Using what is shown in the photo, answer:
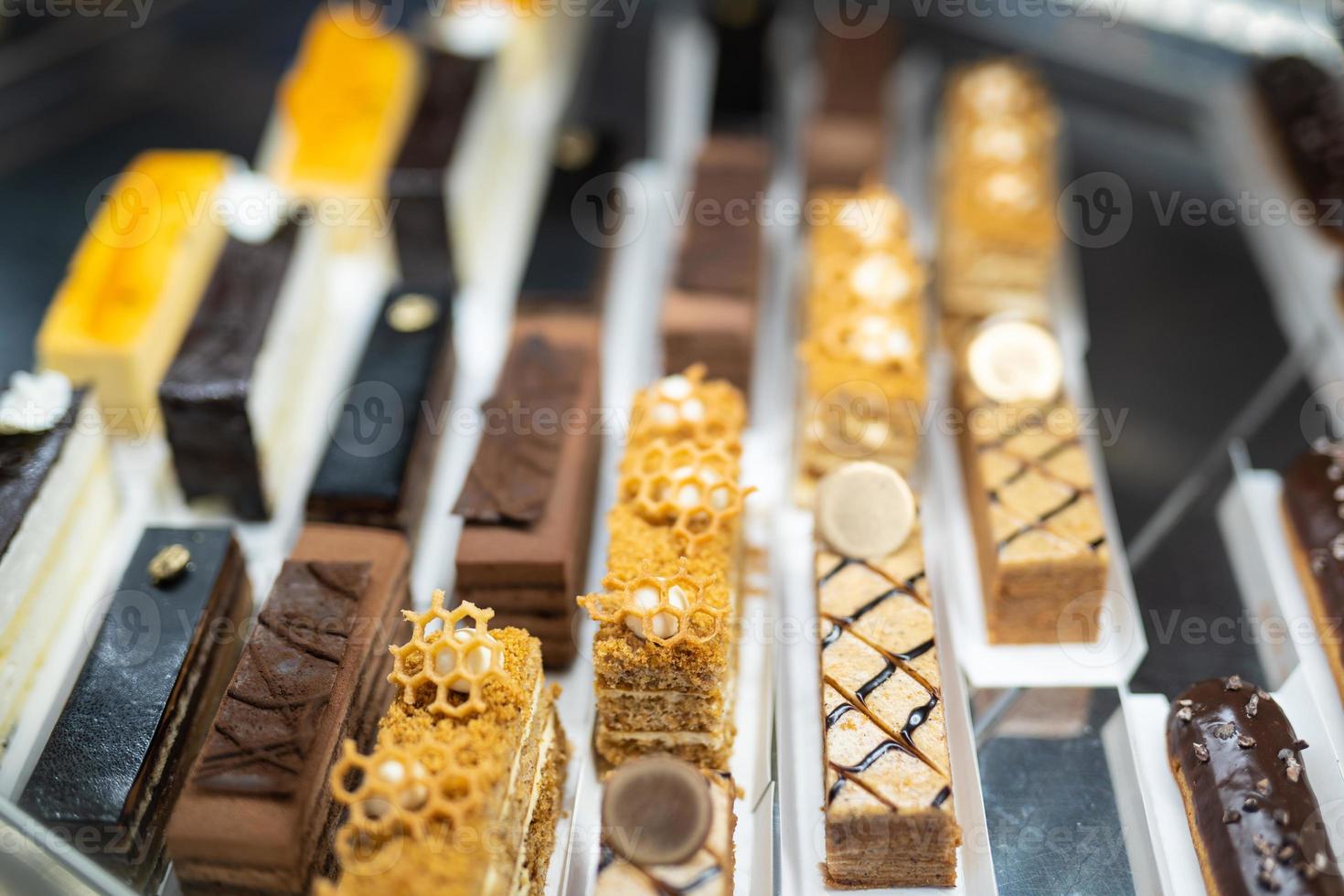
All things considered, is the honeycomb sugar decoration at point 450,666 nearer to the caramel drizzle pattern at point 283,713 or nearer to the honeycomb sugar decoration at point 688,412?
the caramel drizzle pattern at point 283,713

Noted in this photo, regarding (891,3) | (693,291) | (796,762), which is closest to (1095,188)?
(891,3)

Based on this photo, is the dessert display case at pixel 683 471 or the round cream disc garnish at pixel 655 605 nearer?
the dessert display case at pixel 683 471

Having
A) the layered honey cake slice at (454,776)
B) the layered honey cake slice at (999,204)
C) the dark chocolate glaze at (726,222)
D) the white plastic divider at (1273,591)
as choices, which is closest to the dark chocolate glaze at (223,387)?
the layered honey cake slice at (454,776)

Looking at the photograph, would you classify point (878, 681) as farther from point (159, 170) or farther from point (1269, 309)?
point (159, 170)

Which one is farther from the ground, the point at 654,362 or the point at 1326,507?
the point at 654,362

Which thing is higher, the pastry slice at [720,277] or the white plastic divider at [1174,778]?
the pastry slice at [720,277]

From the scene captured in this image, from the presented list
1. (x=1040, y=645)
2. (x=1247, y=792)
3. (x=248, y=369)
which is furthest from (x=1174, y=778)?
(x=248, y=369)
